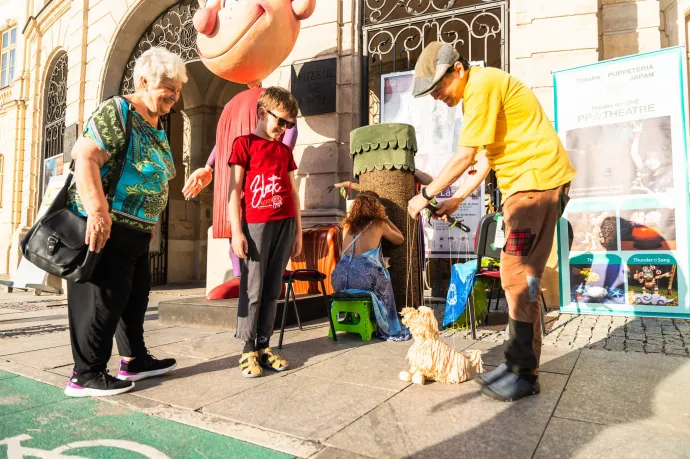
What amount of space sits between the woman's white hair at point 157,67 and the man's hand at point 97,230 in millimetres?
844

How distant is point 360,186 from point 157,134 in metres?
2.42

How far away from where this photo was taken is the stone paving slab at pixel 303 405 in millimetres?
2043

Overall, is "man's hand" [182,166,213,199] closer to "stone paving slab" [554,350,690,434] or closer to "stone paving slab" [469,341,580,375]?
"stone paving slab" [469,341,580,375]

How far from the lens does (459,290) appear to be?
166 inches

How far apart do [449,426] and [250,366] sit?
1304 mm

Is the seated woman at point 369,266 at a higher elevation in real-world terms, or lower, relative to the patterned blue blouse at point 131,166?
lower

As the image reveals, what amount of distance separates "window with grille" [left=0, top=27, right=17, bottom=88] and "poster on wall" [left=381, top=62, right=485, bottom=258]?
15009mm

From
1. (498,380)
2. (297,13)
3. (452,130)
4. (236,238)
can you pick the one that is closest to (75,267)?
(236,238)

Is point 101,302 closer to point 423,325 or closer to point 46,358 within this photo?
point 46,358

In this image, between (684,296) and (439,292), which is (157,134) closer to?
(684,296)

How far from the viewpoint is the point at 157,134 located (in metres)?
2.74

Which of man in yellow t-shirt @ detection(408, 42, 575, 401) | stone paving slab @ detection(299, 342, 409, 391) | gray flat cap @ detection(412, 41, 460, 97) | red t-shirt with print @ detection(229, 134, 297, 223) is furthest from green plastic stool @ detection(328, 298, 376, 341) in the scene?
gray flat cap @ detection(412, 41, 460, 97)

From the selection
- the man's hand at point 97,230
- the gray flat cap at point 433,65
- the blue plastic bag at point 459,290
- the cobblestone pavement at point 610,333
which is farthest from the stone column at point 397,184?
the man's hand at point 97,230

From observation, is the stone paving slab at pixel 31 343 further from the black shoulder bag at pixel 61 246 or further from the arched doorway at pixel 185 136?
the arched doorway at pixel 185 136
